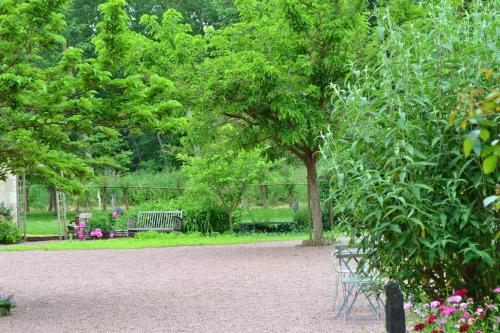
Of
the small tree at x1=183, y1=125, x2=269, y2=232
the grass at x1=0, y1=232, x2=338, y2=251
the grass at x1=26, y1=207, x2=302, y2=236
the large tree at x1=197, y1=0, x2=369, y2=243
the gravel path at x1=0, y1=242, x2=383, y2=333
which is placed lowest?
the gravel path at x1=0, y1=242, x2=383, y2=333

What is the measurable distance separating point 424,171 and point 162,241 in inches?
715

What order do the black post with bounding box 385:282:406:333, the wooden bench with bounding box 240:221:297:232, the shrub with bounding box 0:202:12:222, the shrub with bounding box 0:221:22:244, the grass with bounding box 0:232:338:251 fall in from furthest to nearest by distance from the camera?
Result: the wooden bench with bounding box 240:221:297:232 < the shrub with bounding box 0:202:12:222 < the shrub with bounding box 0:221:22:244 < the grass with bounding box 0:232:338:251 < the black post with bounding box 385:282:406:333

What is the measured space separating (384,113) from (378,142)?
0.76 feet

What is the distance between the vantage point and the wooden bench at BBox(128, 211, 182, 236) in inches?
1078

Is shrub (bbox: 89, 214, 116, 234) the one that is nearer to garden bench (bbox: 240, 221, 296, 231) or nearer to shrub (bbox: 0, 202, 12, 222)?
shrub (bbox: 0, 202, 12, 222)

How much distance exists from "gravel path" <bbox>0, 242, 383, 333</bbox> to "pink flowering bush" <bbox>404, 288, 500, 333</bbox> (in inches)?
92.1

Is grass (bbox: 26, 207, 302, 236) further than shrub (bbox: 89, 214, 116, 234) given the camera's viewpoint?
Yes

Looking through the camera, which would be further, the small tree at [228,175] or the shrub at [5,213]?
the shrub at [5,213]

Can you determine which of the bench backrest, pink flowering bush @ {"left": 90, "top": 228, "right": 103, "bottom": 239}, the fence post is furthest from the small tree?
the fence post

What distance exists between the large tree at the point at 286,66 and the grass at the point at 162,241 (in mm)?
4835

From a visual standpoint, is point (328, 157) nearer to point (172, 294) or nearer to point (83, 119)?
point (83, 119)

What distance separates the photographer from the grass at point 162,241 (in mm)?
21891

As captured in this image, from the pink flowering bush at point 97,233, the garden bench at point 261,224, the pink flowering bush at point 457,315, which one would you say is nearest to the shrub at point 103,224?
the pink flowering bush at point 97,233

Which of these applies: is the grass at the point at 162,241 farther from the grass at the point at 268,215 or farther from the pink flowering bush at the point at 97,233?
the grass at the point at 268,215
